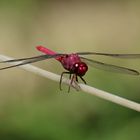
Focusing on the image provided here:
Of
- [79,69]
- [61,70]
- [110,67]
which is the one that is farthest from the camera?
[61,70]

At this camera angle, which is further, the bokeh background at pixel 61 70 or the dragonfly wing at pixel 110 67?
the bokeh background at pixel 61 70

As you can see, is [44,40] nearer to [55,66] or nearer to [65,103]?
[55,66]

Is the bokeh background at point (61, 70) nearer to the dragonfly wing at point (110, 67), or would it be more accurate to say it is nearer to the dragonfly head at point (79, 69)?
the dragonfly wing at point (110, 67)

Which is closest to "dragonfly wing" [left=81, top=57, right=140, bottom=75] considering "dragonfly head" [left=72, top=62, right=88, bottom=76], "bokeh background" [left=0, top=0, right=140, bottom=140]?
"dragonfly head" [left=72, top=62, right=88, bottom=76]

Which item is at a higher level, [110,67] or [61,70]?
[110,67]

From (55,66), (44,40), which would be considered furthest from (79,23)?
(55,66)

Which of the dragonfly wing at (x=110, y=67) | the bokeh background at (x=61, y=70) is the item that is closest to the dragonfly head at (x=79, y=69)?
the dragonfly wing at (x=110, y=67)

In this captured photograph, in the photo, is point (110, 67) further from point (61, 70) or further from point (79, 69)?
point (61, 70)

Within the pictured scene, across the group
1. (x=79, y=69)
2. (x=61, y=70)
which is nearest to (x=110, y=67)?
(x=79, y=69)

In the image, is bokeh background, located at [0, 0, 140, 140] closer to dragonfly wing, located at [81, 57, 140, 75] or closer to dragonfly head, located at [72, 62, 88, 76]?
dragonfly wing, located at [81, 57, 140, 75]
